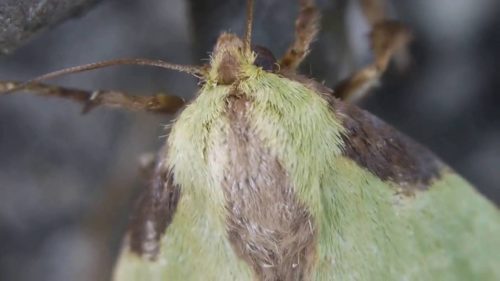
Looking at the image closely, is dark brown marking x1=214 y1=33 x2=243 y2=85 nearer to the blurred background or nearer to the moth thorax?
the moth thorax

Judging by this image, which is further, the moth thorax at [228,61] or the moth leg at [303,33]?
the moth leg at [303,33]

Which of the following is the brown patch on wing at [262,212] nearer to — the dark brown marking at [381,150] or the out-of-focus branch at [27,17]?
the dark brown marking at [381,150]

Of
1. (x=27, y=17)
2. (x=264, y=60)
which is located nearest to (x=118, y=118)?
(x=27, y=17)

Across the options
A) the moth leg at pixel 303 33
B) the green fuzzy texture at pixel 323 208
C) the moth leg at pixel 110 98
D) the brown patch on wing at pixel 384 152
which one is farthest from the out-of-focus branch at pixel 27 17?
the brown patch on wing at pixel 384 152

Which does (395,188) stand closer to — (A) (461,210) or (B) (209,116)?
(A) (461,210)

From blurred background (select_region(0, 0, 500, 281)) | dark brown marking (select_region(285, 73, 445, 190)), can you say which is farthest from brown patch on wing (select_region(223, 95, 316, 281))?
blurred background (select_region(0, 0, 500, 281))

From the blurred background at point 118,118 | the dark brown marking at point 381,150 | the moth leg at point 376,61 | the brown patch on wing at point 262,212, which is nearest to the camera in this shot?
the brown patch on wing at point 262,212

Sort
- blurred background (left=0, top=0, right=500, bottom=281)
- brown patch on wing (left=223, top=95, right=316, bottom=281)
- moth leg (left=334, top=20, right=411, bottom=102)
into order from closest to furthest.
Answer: brown patch on wing (left=223, top=95, right=316, bottom=281)
moth leg (left=334, top=20, right=411, bottom=102)
blurred background (left=0, top=0, right=500, bottom=281)

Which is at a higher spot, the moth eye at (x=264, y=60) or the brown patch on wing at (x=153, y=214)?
the moth eye at (x=264, y=60)
